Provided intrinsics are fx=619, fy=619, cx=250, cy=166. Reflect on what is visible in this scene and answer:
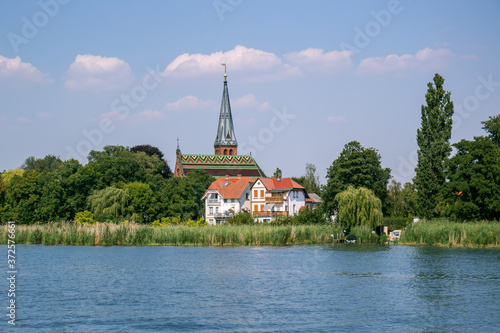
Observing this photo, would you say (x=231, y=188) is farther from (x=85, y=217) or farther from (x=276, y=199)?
(x=85, y=217)

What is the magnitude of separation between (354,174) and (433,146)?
1093 centimetres

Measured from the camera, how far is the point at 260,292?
33.6 m

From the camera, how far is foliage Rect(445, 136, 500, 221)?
6744 cm

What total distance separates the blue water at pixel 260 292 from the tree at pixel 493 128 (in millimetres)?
30070

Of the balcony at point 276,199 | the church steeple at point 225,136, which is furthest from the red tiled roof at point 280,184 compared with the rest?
the church steeple at point 225,136

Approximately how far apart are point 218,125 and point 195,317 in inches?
6750

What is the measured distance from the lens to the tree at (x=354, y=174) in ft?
266

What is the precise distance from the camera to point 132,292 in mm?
33875

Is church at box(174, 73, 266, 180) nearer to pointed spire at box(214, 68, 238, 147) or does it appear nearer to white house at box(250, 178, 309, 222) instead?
pointed spire at box(214, 68, 238, 147)

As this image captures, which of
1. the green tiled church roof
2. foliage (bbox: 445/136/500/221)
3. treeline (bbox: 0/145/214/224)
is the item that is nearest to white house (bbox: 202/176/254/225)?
treeline (bbox: 0/145/214/224)

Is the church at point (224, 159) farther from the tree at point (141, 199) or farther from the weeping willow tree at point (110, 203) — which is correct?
the weeping willow tree at point (110, 203)

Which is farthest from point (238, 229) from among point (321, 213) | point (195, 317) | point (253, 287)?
point (195, 317)

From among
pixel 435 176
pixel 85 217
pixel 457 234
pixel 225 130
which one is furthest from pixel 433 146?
pixel 225 130

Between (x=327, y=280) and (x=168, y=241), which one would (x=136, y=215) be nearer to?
(x=168, y=241)
